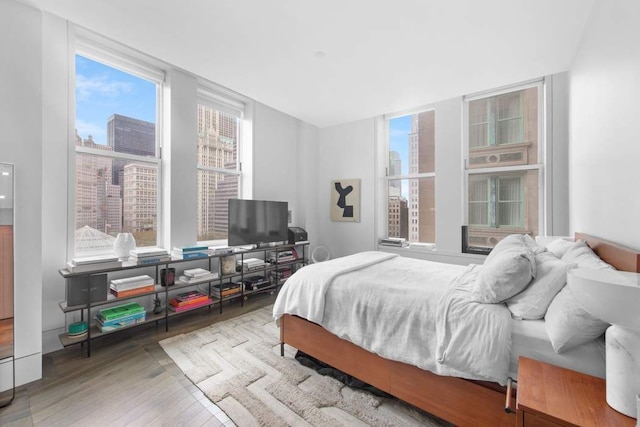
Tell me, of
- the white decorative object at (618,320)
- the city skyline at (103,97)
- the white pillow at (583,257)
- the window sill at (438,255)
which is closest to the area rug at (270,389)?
the white decorative object at (618,320)

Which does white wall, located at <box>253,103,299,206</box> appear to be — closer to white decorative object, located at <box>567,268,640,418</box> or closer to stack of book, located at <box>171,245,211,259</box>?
stack of book, located at <box>171,245,211,259</box>

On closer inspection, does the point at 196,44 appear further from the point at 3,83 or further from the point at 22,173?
the point at 22,173

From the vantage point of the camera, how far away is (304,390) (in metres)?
1.91

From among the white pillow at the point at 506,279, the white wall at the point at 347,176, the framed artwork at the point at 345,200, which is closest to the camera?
the white pillow at the point at 506,279

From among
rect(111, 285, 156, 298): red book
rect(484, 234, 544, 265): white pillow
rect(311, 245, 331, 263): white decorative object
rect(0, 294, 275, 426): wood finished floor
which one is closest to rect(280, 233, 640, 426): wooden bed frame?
rect(484, 234, 544, 265): white pillow

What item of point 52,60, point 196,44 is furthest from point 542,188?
point 52,60

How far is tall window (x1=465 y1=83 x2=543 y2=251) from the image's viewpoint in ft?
11.2

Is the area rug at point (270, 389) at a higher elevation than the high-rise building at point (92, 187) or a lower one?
lower

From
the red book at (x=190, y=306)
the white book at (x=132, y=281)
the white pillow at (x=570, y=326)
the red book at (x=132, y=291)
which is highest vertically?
the white pillow at (x=570, y=326)

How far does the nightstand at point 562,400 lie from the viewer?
32.5 inches

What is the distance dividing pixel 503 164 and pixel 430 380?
10.3ft

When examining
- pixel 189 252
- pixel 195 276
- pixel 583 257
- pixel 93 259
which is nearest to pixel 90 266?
pixel 93 259

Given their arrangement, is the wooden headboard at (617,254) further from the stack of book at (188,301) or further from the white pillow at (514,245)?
the stack of book at (188,301)

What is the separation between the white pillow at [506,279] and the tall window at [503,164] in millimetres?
2327
